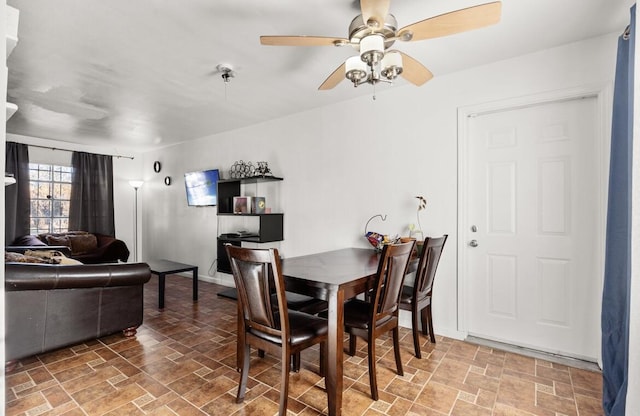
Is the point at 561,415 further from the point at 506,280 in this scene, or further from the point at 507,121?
the point at 507,121

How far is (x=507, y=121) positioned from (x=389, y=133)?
41.9 inches

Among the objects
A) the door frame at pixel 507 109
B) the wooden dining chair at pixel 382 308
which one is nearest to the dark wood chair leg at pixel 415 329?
the wooden dining chair at pixel 382 308

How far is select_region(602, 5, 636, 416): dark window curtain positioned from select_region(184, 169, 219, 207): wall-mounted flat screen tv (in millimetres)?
4574

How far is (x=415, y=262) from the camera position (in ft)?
9.27

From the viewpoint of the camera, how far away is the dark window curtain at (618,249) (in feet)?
6.14

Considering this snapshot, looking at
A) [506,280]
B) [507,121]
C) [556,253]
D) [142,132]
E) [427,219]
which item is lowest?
[506,280]

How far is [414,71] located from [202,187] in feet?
13.5

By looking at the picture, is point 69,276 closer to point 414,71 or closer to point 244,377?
point 244,377

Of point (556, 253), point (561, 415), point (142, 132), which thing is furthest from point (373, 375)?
point (142, 132)

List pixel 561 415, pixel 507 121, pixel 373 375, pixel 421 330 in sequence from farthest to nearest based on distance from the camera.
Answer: pixel 421 330
pixel 507 121
pixel 373 375
pixel 561 415

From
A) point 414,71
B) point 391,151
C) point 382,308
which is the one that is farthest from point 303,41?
point 391,151

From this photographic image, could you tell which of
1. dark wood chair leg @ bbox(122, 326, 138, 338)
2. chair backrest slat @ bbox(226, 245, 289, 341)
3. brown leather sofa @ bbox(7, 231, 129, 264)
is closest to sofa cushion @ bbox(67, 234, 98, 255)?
brown leather sofa @ bbox(7, 231, 129, 264)

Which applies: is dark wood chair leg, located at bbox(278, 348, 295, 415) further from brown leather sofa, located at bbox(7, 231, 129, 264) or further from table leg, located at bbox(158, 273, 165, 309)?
brown leather sofa, located at bbox(7, 231, 129, 264)

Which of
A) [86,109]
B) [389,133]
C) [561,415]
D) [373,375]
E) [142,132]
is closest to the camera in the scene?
[561,415]
